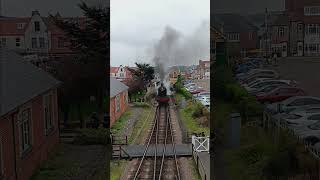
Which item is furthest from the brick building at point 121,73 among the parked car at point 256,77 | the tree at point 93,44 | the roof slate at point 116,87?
the parked car at point 256,77

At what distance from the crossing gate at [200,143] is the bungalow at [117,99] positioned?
73 cm

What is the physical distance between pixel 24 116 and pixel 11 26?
2.42ft

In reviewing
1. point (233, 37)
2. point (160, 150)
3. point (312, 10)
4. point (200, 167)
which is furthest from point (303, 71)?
point (160, 150)

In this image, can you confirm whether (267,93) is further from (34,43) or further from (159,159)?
(34,43)

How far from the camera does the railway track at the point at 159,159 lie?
3.85 metres

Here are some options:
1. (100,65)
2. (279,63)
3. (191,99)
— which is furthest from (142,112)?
(279,63)

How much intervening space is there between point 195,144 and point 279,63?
3.53 feet

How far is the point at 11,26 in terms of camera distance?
3225 millimetres

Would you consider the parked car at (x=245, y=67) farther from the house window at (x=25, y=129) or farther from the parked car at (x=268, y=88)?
the house window at (x=25, y=129)

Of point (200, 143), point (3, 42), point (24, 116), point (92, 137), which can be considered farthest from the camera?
point (200, 143)

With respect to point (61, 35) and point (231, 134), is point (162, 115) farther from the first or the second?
point (61, 35)

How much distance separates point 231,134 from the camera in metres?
3.61

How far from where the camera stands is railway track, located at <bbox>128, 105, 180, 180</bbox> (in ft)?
12.6

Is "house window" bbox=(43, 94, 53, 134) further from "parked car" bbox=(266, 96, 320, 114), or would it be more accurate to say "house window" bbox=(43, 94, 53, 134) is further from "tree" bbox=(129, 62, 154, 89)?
"parked car" bbox=(266, 96, 320, 114)
